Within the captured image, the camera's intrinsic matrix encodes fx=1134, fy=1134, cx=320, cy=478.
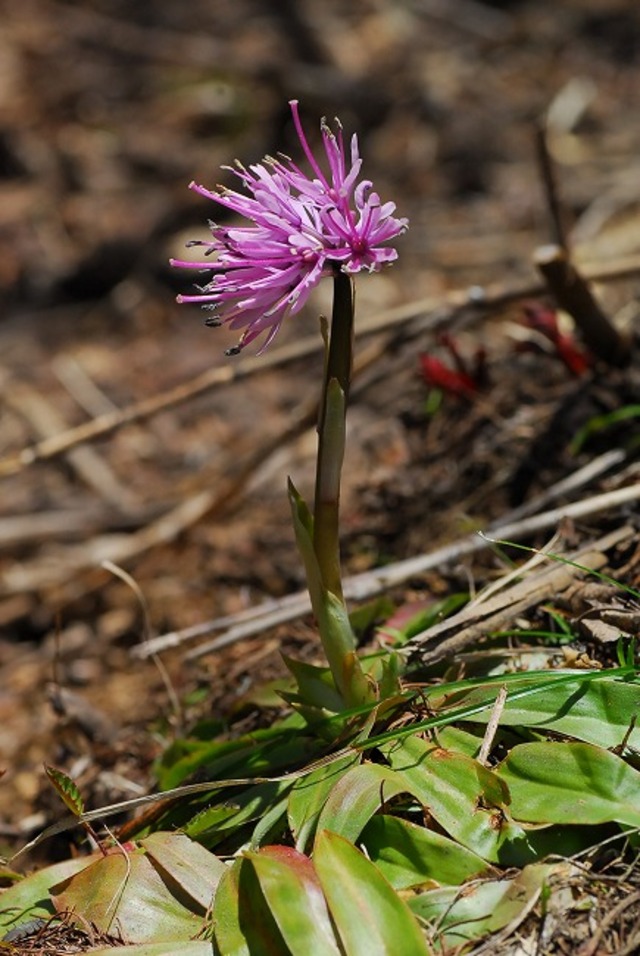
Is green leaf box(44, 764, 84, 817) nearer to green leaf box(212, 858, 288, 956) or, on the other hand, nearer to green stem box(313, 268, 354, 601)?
green leaf box(212, 858, 288, 956)

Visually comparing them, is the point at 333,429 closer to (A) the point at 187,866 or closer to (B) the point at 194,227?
(A) the point at 187,866

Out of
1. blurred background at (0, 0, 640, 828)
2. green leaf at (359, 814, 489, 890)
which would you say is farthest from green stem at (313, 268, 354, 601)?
blurred background at (0, 0, 640, 828)

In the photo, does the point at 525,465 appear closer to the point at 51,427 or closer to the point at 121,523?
the point at 121,523

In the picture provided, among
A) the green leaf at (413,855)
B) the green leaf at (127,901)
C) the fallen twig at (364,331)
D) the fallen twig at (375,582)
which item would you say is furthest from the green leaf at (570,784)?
the fallen twig at (364,331)

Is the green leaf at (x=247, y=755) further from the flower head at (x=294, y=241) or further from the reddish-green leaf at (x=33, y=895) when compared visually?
the flower head at (x=294, y=241)

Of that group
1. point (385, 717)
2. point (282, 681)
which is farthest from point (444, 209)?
point (385, 717)

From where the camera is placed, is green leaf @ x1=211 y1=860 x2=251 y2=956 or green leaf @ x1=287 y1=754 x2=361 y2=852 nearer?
green leaf @ x1=211 y1=860 x2=251 y2=956
